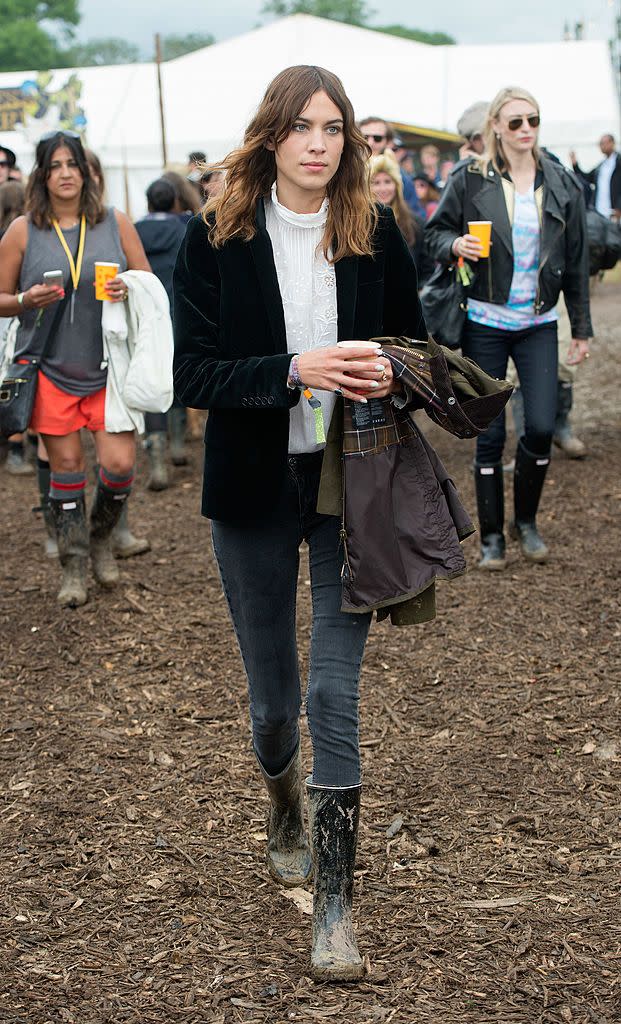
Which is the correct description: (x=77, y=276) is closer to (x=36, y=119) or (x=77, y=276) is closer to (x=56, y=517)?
(x=56, y=517)

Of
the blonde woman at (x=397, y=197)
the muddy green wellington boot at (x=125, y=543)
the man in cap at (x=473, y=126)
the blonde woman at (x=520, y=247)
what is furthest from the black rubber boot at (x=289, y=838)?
the man in cap at (x=473, y=126)

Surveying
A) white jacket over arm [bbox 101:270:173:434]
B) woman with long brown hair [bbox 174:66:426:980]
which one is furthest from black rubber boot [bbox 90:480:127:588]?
woman with long brown hair [bbox 174:66:426:980]

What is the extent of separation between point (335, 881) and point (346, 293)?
148 cm

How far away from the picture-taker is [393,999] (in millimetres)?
3098

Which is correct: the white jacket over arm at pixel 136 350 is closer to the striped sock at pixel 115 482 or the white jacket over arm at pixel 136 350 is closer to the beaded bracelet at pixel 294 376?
the striped sock at pixel 115 482

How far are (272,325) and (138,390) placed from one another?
300cm

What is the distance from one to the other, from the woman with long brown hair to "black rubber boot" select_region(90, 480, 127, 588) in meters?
3.32

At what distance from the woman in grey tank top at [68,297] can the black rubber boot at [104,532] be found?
7 cm

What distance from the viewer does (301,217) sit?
3.17 metres

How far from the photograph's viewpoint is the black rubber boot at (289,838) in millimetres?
3648

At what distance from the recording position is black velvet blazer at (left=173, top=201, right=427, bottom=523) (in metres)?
3.10

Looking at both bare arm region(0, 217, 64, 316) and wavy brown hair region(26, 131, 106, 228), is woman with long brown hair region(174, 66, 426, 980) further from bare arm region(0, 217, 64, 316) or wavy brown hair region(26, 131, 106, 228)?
wavy brown hair region(26, 131, 106, 228)

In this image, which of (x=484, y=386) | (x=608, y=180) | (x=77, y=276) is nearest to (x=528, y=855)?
(x=484, y=386)

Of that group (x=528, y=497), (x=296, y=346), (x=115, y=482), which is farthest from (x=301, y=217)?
(x=528, y=497)
